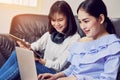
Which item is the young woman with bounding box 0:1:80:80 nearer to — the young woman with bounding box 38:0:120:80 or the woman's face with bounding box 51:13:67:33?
the woman's face with bounding box 51:13:67:33

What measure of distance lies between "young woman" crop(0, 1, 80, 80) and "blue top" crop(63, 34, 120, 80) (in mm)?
186

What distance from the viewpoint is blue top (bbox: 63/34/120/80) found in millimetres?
1451

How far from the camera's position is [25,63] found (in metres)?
1.58

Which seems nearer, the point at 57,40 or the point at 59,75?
the point at 59,75

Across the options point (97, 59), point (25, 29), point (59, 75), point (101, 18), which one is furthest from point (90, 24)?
point (25, 29)

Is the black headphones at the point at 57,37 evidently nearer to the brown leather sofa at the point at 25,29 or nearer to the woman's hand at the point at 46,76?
the brown leather sofa at the point at 25,29

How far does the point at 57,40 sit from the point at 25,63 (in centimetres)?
51

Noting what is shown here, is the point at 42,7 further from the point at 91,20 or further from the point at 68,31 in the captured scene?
the point at 91,20

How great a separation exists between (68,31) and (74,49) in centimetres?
25

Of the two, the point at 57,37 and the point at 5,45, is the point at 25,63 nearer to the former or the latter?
the point at 57,37

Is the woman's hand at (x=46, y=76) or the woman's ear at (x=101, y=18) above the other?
the woman's ear at (x=101, y=18)

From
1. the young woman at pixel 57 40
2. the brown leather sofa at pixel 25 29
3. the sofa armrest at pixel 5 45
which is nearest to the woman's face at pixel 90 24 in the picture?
the young woman at pixel 57 40

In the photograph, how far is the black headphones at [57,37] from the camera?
6.64 ft

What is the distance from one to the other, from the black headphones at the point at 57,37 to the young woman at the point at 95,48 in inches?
11.6
